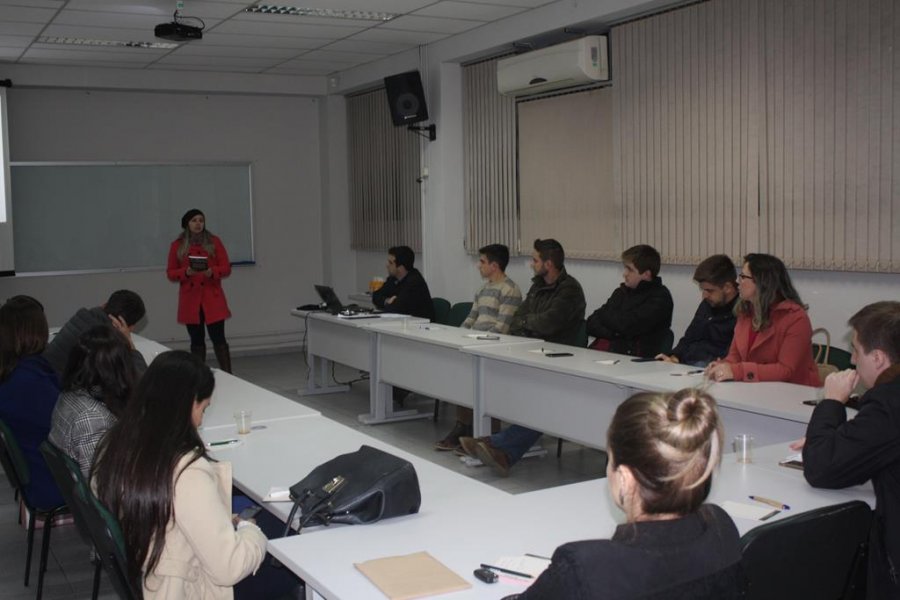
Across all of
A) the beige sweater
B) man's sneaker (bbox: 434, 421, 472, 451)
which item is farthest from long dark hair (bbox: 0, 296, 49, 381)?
man's sneaker (bbox: 434, 421, 472, 451)

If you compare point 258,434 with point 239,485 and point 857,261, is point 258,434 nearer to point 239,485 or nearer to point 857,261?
point 239,485

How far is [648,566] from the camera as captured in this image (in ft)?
5.23

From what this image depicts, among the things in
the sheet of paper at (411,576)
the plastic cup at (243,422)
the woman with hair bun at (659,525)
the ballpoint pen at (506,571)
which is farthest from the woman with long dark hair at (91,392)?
the woman with hair bun at (659,525)

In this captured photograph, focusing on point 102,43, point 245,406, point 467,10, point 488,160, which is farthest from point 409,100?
point 245,406

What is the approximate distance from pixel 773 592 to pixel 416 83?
7211 mm

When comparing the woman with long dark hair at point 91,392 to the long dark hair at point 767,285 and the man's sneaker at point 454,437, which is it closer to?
the long dark hair at point 767,285

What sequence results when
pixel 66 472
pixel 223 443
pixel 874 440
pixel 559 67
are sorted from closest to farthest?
pixel 874 440, pixel 66 472, pixel 223 443, pixel 559 67

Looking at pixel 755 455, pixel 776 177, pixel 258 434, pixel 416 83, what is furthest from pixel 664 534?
pixel 416 83

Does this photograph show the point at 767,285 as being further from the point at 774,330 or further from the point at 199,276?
the point at 199,276

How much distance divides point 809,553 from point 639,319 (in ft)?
11.5

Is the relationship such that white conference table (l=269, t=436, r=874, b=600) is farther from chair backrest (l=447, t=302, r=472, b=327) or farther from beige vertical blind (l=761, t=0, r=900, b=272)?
chair backrest (l=447, t=302, r=472, b=327)

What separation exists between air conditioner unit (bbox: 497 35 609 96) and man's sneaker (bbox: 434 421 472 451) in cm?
277

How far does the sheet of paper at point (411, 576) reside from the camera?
6.68 feet

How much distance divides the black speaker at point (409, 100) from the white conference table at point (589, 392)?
364cm
